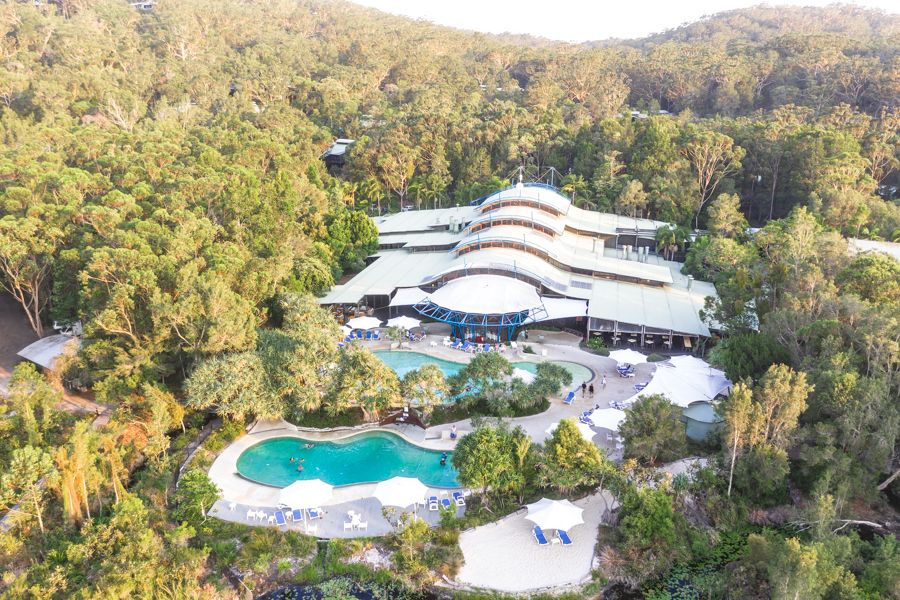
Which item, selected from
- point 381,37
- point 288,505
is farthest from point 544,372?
point 381,37

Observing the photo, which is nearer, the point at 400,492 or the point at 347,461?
the point at 400,492

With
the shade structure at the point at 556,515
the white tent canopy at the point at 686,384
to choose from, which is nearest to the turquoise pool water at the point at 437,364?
the white tent canopy at the point at 686,384

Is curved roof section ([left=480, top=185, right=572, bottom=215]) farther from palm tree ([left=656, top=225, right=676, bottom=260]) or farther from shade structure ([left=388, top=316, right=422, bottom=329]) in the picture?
shade structure ([left=388, top=316, right=422, bottom=329])

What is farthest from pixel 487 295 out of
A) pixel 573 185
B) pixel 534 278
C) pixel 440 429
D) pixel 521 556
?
pixel 573 185

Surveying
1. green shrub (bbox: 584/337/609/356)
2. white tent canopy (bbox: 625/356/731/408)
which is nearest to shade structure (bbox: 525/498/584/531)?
white tent canopy (bbox: 625/356/731/408)

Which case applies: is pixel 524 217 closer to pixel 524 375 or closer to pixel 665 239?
pixel 665 239
